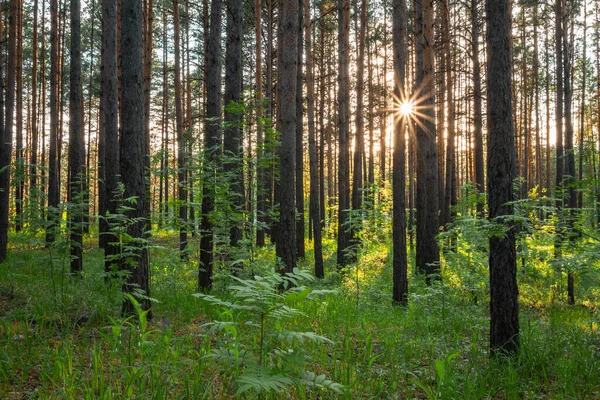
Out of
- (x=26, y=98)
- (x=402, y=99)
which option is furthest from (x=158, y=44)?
(x=402, y=99)

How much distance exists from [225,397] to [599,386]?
3.80 meters

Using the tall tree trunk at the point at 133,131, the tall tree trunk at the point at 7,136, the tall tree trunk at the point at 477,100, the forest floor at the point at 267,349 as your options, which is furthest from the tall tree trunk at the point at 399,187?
the tall tree trunk at the point at 7,136

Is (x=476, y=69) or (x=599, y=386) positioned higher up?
(x=476, y=69)

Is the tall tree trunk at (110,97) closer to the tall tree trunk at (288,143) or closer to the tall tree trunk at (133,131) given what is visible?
the tall tree trunk at (133,131)

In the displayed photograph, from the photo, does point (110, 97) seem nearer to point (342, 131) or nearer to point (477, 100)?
point (342, 131)

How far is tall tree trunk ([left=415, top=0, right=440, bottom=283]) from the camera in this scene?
32.9 feet

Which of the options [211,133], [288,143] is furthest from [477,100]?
[211,133]

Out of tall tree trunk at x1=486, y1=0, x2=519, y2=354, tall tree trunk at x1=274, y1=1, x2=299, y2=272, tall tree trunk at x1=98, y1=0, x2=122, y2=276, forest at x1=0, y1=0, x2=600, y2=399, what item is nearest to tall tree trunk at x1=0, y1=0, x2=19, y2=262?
forest at x1=0, y1=0, x2=600, y2=399

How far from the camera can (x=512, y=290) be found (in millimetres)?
→ 4383

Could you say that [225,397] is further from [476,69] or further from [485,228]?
[476,69]

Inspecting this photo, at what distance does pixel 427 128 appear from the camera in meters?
9.98

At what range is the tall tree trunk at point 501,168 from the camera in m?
4.31

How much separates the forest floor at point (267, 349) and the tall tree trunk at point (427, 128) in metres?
2.29

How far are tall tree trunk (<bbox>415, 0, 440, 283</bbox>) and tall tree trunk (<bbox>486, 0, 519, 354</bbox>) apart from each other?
558 centimetres
